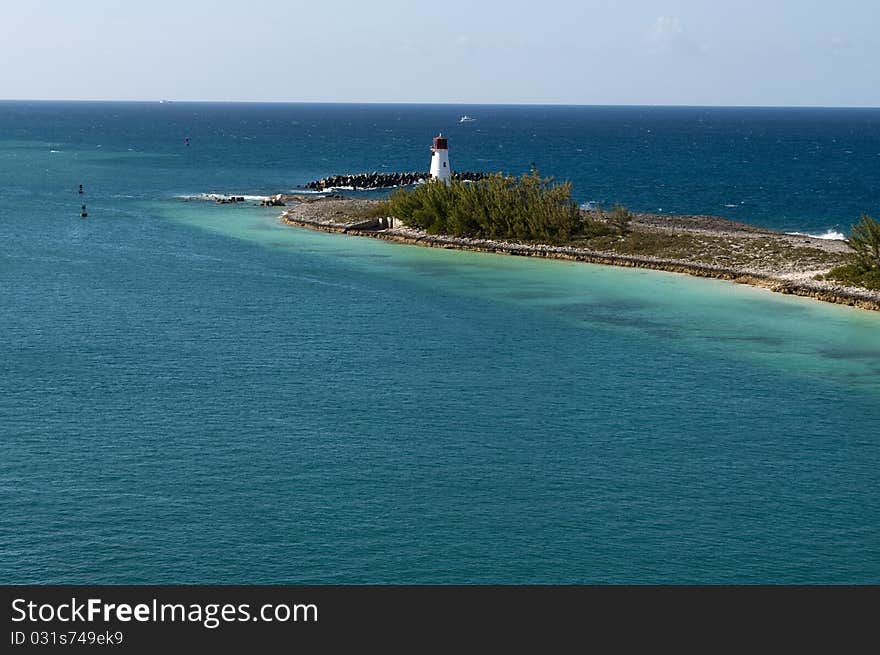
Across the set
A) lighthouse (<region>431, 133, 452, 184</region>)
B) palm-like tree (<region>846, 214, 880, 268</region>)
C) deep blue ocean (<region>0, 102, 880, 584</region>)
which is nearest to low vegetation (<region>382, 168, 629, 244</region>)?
deep blue ocean (<region>0, 102, 880, 584</region>)

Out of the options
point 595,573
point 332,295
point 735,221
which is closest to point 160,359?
point 332,295

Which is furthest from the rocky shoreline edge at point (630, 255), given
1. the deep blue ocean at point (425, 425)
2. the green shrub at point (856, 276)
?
the deep blue ocean at point (425, 425)

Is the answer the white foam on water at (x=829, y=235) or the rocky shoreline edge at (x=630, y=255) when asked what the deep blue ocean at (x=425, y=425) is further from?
the white foam on water at (x=829, y=235)

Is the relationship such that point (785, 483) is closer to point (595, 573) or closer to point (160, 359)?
point (595, 573)

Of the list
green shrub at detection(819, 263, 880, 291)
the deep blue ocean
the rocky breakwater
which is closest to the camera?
the deep blue ocean

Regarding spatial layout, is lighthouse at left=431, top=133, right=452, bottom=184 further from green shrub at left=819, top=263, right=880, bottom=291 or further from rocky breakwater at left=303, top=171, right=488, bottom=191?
green shrub at left=819, top=263, right=880, bottom=291
